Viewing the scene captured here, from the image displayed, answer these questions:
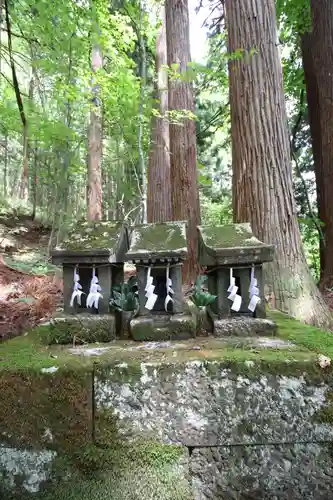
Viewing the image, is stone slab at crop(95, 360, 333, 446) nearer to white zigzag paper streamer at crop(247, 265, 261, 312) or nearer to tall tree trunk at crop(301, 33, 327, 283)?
white zigzag paper streamer at crop(247, 265, 261, 312)

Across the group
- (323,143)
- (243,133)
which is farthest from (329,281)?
(243,133)

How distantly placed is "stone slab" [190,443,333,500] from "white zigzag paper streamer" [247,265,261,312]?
0.88 meters

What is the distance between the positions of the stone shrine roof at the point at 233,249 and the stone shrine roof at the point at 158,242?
192 millimetres

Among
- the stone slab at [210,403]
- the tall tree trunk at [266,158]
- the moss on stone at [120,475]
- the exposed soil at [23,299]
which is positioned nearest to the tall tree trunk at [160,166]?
the exposed soil at [23,299]

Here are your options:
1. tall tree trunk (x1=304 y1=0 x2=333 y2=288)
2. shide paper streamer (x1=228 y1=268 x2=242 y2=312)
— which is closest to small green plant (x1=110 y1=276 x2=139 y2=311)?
shide paper streamer (x1=228 y1=268 x2=242 y2=312)

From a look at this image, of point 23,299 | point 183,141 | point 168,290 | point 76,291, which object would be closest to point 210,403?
point 168,290

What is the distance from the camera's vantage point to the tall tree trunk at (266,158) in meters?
3.30

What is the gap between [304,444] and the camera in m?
1.71

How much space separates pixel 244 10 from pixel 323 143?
282 cm

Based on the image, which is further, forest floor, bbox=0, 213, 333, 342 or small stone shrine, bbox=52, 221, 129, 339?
forest floor, bbox=0, 213, 333, 342

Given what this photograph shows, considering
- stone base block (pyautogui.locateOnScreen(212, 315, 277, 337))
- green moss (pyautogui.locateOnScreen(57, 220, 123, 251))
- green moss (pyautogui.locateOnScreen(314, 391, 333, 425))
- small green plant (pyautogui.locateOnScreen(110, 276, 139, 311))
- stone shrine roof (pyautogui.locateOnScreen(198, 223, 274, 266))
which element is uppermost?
green moss (pyautogui.locateOnScreen(57, 220, 123, 251))

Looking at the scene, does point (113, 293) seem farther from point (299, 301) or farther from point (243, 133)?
point (243, 133)

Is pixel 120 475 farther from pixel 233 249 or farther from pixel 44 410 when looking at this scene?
pixel 233 249

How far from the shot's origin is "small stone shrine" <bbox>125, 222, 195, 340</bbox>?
229cm
